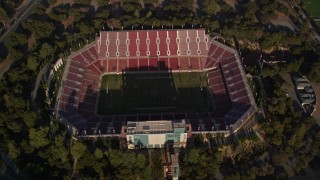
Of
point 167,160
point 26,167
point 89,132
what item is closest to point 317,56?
point 167,160

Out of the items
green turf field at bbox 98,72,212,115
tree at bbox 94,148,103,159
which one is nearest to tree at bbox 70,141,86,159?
tree at bbox 94,148,103,159

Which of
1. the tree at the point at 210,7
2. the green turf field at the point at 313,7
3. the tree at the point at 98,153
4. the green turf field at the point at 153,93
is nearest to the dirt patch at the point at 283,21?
the green turf field at the point at 313,7

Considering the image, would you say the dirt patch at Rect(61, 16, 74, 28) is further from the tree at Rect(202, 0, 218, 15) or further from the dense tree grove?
the tree at Rect(202, 0, 218, 15)

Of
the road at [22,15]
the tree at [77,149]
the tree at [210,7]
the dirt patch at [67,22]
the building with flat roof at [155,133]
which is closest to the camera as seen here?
the tree at [77,149]

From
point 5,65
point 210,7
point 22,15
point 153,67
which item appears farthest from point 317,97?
point 22,15

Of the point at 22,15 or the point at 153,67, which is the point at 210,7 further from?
the point at 22,15

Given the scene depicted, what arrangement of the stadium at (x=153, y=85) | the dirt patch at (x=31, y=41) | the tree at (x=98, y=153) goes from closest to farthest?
1. the tree at (x=98, y=153)
2. the stadium at (x=153, y=85)
3. the dirt patch at (x=31, y=41)

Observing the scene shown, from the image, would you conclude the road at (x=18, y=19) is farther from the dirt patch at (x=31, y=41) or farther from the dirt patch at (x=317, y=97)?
the dirt patch at (x=317, y=97)
